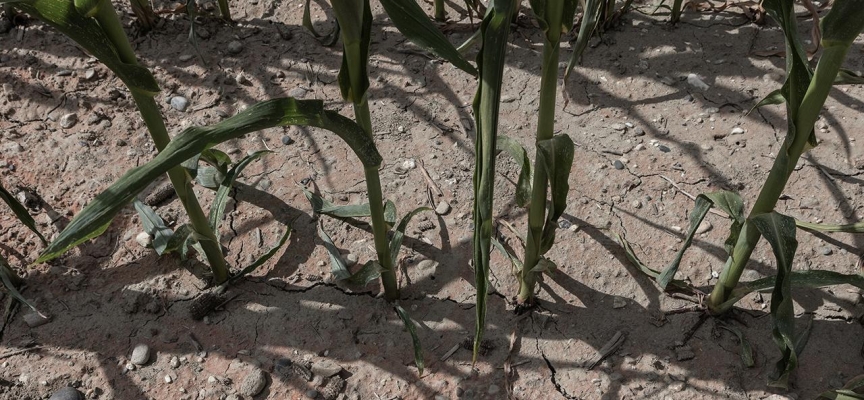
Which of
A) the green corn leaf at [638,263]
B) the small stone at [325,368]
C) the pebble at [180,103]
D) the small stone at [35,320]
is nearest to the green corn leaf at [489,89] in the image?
the small stone at [325,368]

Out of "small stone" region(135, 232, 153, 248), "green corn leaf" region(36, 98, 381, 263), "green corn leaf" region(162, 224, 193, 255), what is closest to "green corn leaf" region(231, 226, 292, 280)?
"green corn leaf" region(162, 224, 193, 255)

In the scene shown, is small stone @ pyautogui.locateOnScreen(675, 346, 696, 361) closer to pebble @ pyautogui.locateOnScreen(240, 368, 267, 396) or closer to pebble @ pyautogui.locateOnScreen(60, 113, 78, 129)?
pebble @ pyautogui.locateOnScreen(240, 368, 267, 396)

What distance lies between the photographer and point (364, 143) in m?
1.53

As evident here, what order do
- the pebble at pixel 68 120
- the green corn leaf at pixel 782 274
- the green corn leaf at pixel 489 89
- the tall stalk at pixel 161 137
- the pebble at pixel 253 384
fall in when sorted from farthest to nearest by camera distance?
the pebble at pixel 68 120
the pebble at pixel 253 384
the green corn leaf at pixel 782 274
the tall stalk at pixel 161 137
the green corn leaf at pixel 489 89

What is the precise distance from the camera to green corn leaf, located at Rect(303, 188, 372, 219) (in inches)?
82.0

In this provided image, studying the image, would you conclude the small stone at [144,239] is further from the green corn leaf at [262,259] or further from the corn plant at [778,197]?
the corn plant at [778,197]

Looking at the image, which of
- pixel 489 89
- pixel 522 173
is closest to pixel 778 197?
pixel 522 173

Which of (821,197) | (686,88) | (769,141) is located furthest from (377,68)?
(821,197)

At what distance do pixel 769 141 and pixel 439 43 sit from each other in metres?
1.53

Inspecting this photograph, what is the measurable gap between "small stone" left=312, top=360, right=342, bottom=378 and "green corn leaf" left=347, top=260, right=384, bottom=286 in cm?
22

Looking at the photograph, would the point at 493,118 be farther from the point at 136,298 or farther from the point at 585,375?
the point at 136,298

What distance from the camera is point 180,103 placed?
257 centimetres

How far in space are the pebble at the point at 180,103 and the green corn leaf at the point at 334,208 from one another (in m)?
0.63

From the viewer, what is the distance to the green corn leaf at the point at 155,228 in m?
2.03
